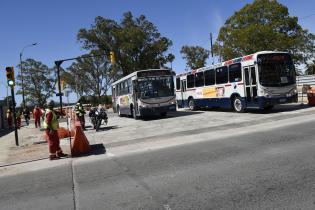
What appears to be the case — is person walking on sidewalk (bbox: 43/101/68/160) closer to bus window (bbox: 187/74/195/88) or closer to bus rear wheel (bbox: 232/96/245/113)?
bus rear wheel (bbox: 232/96/245/113)

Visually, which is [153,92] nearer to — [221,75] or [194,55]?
[221,75]

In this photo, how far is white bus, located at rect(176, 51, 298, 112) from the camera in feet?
61.4

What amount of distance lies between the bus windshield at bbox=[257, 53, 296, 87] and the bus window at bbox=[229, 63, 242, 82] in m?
1.62

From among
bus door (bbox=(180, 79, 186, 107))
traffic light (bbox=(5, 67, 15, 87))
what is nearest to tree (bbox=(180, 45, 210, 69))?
bus door (bbox=(180, 79, 186, 107))

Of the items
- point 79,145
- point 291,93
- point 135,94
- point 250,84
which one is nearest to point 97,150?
point 79,145

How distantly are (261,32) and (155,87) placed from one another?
22.8 m

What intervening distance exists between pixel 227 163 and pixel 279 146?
7.26 feet

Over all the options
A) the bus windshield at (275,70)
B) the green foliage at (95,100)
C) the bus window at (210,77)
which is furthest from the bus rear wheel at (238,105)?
the green foliage at (95,100)

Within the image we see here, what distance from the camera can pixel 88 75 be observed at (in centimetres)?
6081

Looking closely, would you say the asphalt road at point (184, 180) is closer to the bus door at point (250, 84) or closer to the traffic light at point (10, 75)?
the traffic light at point (10, 75)

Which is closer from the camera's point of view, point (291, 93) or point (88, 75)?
point (291, 93)

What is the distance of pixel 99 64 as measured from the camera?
59688 mm

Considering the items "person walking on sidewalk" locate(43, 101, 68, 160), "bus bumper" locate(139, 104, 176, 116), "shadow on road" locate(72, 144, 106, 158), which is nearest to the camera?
"person walking on sidewalk" locate(43, 101, 68, 160)

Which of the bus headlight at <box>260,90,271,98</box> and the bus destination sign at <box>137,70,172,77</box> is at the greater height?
the bus destination sign at <box>137,70,172,77</box>
